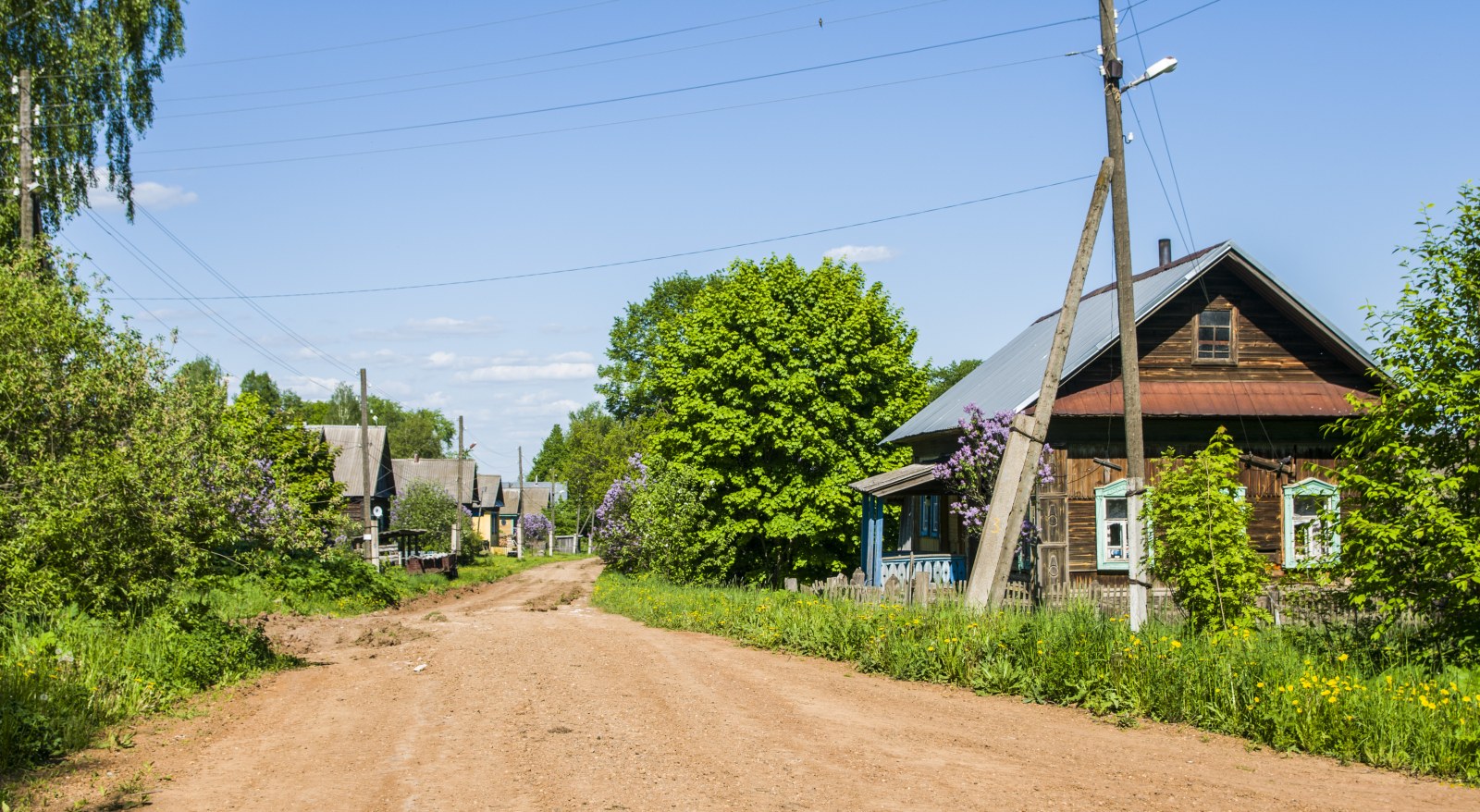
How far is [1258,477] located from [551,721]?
59.3 feet

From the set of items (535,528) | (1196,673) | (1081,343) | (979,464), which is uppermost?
(1081,343)

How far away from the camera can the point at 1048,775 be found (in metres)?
8.70

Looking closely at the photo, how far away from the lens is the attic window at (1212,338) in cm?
2391

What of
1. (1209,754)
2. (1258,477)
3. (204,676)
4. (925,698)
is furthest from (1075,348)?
(204,676)

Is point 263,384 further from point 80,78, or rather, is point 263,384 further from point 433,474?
point 80,78

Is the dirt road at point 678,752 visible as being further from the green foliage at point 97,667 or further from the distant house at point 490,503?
the distant house at point 490,503

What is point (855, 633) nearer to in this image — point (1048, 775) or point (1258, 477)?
point (1048, 775)

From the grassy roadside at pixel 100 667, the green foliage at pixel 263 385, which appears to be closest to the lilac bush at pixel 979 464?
the grassy roadside at pixel 100 667

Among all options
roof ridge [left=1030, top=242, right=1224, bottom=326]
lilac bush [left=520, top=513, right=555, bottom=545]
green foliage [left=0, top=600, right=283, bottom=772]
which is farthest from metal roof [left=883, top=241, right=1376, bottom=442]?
lilac bush [left=520, top=513, right=555, bottom=545]

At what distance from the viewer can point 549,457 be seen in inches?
6398

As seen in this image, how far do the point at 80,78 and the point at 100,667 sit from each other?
16583 millimetres

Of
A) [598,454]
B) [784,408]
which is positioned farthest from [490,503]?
[784,408]

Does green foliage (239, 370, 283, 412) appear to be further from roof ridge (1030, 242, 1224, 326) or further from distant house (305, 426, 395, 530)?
roof ridge (1030, 242, 1224, 326)

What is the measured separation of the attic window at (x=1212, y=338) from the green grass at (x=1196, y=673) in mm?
11232
